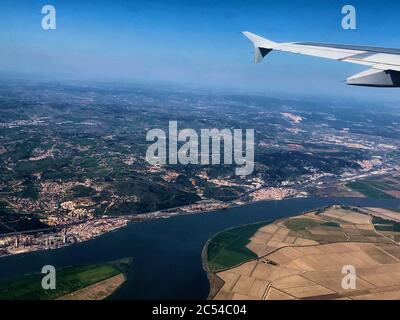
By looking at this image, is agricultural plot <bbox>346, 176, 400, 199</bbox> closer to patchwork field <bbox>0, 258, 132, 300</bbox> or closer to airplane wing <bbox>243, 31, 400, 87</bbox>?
patchwork field <bbox>0, 258, 132, 300</bbox>

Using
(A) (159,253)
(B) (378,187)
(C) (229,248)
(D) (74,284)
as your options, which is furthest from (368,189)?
(D) (74,284)

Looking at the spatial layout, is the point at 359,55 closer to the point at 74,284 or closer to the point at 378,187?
the point at 74,284

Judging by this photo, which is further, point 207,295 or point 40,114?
point 40,114

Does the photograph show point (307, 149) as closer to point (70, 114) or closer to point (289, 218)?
point (289, 218)

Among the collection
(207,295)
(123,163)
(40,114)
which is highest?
(40,114)

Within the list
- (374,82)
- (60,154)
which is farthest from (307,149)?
(374,82)

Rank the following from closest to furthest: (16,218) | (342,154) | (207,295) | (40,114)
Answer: (207,295)
(16,218)
(342,154)
(40,114)

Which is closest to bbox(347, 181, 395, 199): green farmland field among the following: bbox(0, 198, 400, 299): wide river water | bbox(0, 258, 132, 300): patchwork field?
bbox(0, 198, 400, 299): wide river water
